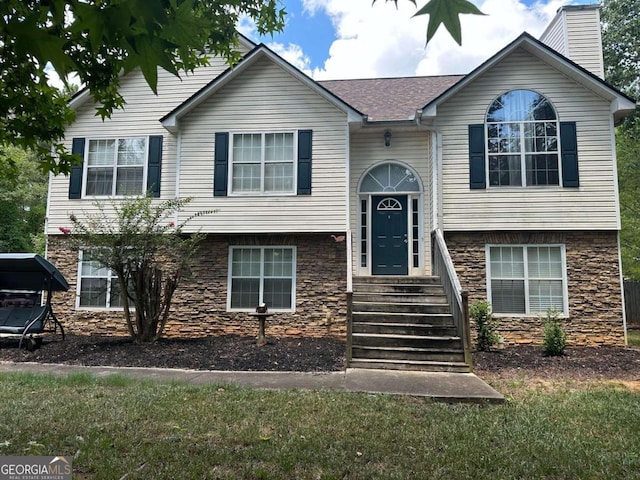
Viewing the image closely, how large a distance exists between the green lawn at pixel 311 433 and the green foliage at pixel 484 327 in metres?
3.13

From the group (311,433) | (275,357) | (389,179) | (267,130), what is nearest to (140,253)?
(275,357)

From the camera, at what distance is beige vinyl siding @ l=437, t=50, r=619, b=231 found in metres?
9.63

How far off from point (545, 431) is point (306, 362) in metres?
4.18

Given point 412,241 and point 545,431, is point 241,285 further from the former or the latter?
point 545,431

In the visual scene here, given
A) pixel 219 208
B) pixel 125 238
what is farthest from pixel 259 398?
pixel 219 208

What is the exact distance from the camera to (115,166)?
11.1m

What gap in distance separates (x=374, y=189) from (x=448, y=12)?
30.3 feet

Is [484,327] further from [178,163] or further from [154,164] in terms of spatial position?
[154,164]

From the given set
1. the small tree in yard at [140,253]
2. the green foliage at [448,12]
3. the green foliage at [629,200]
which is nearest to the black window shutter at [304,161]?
the small tree in yard at [140,253]

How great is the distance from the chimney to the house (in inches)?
1.4

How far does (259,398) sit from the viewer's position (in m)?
5.25

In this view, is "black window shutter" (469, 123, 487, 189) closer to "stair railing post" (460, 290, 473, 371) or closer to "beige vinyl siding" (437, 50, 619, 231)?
"beige vinyl siding" (437, 50, 619, 231)

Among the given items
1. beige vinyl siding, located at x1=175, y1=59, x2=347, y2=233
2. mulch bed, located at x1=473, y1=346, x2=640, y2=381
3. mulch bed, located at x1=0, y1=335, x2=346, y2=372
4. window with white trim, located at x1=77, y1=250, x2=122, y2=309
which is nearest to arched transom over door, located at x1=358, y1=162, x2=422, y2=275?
beige vinyl siding, located at x1=175, y1=59, x2=347, y2=233

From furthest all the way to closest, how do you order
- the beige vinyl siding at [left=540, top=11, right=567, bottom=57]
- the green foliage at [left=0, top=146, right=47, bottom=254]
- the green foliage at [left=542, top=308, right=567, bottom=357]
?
the green foliage at [left=0, top=146, right=47, bottom=254] < the beige vinyl siding at [left=540, top=11, right=567, bottom=57] < the green foliage at [left=542, top=308, right=567, bottom=357]
